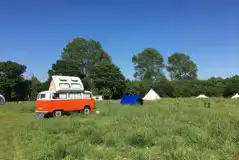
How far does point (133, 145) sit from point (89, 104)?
14956mm

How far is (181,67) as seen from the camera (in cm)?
9575

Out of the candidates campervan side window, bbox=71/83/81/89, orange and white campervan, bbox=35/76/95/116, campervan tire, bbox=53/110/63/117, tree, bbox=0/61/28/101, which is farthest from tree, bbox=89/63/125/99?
campervan tire, bbox=53/110/63/117

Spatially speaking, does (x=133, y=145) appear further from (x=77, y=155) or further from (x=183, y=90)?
(x=183, y=90)

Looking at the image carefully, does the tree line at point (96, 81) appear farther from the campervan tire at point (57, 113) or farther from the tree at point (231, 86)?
the campervan tire at point (57, 113)

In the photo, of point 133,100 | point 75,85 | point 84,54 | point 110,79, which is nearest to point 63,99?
point 75,85

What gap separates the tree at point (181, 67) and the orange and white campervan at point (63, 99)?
76454 millimetres

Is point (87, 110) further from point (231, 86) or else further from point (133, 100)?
point (231, 86)

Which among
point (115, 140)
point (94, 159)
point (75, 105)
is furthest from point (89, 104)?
point (94, 159)

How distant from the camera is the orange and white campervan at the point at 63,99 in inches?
796

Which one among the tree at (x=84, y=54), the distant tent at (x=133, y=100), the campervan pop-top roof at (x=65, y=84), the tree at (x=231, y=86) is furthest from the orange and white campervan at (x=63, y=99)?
the tree at (x=231, y=86)

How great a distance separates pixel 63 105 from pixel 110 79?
151 ft

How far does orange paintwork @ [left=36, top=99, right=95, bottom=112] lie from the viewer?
20078mm

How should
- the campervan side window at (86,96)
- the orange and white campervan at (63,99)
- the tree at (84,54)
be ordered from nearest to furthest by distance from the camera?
1. the orange and white campervan at (63,99)
2. the campervan side window at (86,96)
3. the tree at (84,54)

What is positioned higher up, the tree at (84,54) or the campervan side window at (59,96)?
the tree at (84,54)
